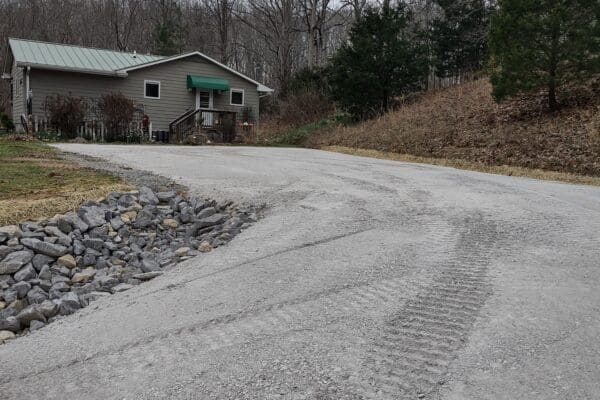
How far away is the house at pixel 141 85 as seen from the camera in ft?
75.3

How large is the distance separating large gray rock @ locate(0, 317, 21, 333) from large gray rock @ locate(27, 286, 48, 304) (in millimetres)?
530

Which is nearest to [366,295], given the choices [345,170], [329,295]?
[329,295]

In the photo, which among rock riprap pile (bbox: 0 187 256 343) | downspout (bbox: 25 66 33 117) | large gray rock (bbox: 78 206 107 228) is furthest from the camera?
downspout (bbox: 25 66 33 117)

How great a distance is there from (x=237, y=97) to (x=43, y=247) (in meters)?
24.1

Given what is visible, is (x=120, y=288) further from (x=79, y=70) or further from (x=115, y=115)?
(x=79, y=70)

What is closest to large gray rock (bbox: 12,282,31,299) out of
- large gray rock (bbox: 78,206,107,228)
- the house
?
large gray rock (bbox: 78,206,107,228)

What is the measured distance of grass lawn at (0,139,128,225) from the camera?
6.12 metres

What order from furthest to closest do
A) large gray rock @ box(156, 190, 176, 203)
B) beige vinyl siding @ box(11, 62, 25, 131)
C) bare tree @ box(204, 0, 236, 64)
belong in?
bare tree @ box(204, 0, 236, 64)
beige vinyl siding @ box(11, 62, 25, 131)
large gray rock @ box(156, 190, 176, 203)

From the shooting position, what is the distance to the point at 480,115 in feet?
55.9

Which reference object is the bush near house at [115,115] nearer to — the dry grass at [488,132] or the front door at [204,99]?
the front door at [204,99]

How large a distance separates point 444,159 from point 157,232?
9.89 meters

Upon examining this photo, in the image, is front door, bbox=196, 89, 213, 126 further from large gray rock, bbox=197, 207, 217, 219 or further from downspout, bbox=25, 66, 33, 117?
large gray rock, bbox=197, 207, 217, 219

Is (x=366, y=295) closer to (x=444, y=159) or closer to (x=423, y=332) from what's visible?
(x=423, y=332)

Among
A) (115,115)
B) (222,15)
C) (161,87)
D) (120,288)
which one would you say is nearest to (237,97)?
(161,87)
